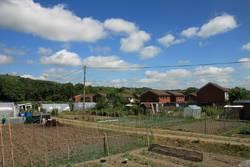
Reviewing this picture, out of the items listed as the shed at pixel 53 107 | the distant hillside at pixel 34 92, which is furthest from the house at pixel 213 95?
the distant hillside at pixel 34 92

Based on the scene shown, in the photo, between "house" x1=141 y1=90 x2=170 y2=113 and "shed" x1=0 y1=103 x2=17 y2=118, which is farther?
"house" x1=141 y1=90 x2=170 y2=113

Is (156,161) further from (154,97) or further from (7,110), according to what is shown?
(154,97)

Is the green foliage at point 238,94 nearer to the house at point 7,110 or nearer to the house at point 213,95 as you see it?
the house at point 213,95

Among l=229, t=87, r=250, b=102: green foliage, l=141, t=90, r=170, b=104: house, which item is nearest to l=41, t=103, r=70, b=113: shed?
l=141, t=90, r=170, b=104: house

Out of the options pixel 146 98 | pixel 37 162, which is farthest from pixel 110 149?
pixel 146 98

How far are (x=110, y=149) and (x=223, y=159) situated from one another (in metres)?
5.72

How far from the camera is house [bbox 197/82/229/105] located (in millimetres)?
53469

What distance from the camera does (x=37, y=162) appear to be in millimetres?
12688

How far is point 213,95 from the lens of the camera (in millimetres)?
54531

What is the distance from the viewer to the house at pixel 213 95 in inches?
2105

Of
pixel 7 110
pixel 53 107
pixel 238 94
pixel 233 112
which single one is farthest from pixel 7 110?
pixel 238 94

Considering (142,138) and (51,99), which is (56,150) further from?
(51,99)

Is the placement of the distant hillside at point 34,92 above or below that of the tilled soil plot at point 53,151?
above

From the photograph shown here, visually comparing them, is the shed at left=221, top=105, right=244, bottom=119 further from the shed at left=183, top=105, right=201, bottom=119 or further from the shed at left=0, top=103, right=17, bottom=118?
the shed at left=0, top=103, right=17, bottom=118
